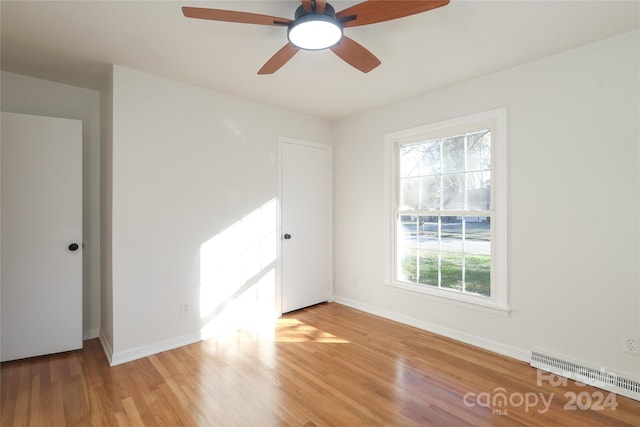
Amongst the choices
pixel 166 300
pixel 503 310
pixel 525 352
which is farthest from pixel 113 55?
pixel 525 352

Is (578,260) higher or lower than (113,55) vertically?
lower

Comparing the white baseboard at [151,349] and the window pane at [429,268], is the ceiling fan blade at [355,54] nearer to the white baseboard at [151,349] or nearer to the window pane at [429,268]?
the window pane at [429,268]

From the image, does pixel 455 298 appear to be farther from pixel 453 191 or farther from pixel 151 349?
pixel 151 349

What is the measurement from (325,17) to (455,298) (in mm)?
2754

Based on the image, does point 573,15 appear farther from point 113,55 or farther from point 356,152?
point 113,55

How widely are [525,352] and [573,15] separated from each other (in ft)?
8.41

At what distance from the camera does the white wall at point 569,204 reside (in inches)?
89.0

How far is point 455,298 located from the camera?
10.4 ft

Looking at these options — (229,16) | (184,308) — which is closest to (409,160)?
(229,16)

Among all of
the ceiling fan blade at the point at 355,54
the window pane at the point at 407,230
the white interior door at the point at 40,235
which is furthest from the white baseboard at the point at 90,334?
the ceiling fan blade at the point at 355,54

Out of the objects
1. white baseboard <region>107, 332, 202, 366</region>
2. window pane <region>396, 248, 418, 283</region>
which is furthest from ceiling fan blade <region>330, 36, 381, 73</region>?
white baseboard <region>107, 332, 202, 366</region>

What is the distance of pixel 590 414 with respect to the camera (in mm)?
2025

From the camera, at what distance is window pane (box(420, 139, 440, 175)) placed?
3.39 m

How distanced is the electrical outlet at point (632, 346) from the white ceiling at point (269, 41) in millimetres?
2180
